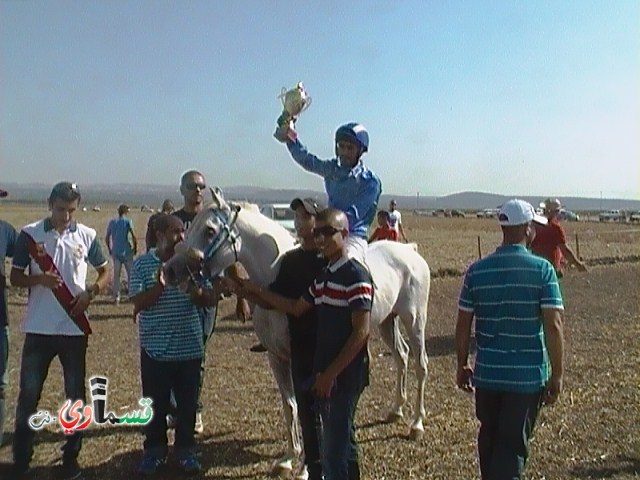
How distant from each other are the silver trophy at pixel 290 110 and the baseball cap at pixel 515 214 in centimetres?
201

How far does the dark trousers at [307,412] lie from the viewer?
443cm

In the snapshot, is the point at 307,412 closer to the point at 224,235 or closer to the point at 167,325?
the point at 167,325

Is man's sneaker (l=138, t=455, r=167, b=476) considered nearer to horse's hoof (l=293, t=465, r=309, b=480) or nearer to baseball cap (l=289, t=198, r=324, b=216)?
horse's hoof (l=293, t=465, r=309, b=480)

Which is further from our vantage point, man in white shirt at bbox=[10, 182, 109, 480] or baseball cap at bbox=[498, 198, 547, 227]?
man in white shirt at bbox=[10, 182, 109, 480]

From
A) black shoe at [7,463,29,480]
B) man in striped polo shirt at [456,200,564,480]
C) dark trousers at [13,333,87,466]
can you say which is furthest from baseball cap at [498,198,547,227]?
black shoe at [7,463,29,480]

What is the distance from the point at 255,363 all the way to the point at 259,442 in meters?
2.82

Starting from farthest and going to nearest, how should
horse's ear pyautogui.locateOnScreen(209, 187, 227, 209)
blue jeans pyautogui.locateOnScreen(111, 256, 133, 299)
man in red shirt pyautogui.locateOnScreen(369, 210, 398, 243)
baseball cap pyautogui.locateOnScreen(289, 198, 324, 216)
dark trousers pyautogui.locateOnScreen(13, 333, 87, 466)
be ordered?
man in red shirt pyautogui.locateOnScreen(369, 210, 398, 243), blue jeans pyautogui.locateOnScreen(111, 256, 133, 299), dark trousers pyautogui.locateOnScreen(13, 333, 87, 466), horse's ear pyautogui.locateOnScreen(209, 187, 227, 209), baseball cap pyautogui.locateOnScreen(289, 198, 324, 216)

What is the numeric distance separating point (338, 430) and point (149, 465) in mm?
2063

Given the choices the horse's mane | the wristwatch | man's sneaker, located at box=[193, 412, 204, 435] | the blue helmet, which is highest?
the blue helmet

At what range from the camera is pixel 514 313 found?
3727 mm

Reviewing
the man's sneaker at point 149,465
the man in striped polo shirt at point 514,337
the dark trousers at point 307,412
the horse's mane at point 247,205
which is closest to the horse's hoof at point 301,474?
the dark trousers at point 307,412

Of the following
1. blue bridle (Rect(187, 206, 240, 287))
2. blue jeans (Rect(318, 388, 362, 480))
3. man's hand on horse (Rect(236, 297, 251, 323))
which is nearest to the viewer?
blue jeans (Rect(318, 388, 362, 480))

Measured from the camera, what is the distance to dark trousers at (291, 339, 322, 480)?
443 cm

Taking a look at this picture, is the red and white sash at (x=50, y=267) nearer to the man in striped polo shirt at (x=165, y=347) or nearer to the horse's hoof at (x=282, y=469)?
the man in striped polo shirt at (x=165, y=347)
